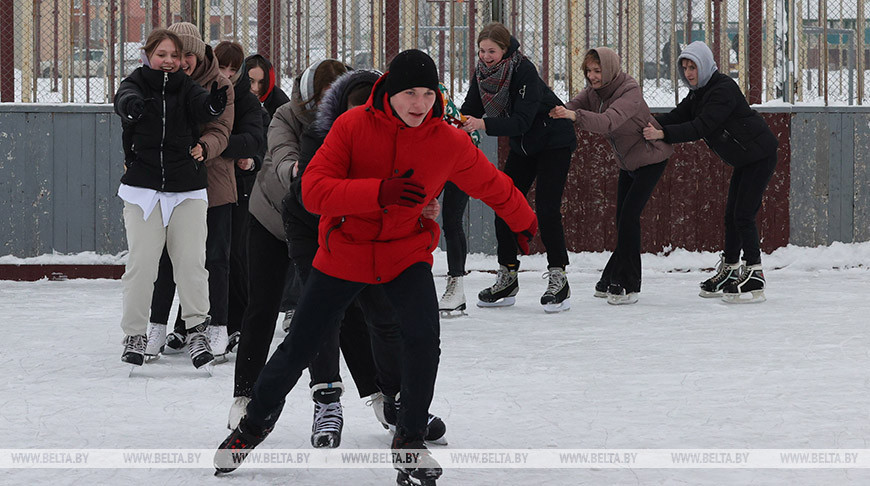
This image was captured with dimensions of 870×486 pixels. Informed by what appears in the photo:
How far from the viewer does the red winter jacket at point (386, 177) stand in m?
2.83

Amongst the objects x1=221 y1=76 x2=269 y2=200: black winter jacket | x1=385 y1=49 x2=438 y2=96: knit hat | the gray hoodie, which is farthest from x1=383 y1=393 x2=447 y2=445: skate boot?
the gray hoodie

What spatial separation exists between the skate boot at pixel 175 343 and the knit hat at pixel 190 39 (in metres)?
1.25

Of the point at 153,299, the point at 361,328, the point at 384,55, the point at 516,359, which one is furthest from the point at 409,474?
the point at 384,55

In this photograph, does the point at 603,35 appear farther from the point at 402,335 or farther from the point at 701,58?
the point at 402,335

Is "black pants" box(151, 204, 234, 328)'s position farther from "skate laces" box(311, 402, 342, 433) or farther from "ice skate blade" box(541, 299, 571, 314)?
"ice skate blade" box(541, 299, 571, 314)

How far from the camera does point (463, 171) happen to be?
9.69ft

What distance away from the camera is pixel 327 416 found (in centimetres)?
337

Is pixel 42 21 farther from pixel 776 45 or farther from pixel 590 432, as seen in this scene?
pixel 590 432

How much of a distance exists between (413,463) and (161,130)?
210cm

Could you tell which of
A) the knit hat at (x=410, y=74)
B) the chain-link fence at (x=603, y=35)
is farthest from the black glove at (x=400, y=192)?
the chain-link fence at (x=603, y=35)

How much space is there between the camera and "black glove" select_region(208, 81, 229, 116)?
434 cm

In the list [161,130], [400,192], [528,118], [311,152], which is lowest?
[400,192]

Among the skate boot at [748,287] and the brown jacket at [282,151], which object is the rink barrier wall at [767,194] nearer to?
the skate boot at [748,287]

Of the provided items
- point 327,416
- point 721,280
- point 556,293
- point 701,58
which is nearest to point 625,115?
point 701,58
